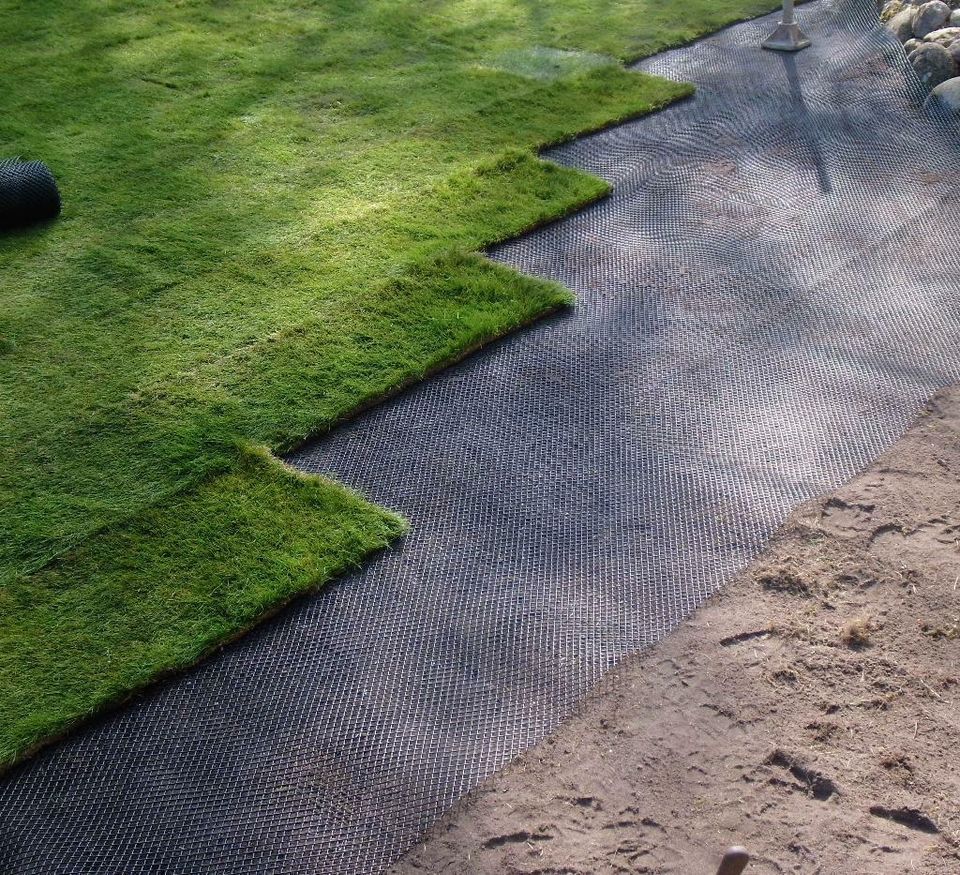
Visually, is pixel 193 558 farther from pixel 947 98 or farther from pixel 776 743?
pixel 947 98

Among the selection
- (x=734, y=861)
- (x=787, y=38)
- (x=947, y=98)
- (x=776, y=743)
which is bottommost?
(x=776, y=743)

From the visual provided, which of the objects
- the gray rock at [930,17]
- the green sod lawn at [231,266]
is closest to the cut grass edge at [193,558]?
the green sod lawn at [231,266]

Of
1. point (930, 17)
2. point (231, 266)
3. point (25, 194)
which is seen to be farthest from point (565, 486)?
point (930, 17)

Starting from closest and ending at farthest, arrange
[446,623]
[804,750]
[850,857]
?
[850,857], [804,750], [446,623]

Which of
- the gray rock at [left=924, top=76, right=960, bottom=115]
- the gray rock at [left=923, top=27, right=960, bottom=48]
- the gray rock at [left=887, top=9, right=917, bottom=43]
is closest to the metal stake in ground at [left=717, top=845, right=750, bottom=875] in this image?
the gray rock at [left=924, top=76, right=960, bottom=115]

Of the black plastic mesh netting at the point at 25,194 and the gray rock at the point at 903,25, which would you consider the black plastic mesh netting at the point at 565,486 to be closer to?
the gray rock at the point at 903,25

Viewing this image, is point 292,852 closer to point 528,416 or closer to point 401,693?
point 401,693

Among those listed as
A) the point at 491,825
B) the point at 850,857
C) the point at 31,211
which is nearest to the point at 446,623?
the point at 491,825
